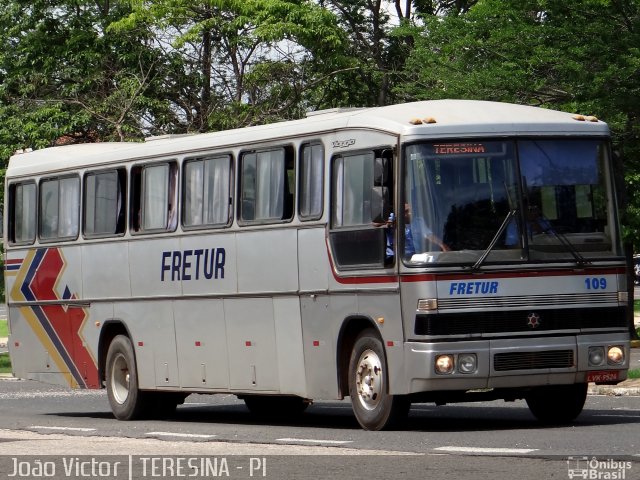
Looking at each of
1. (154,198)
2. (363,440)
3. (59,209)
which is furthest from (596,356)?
(59,209)

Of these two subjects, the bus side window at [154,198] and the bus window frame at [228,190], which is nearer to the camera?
the bus window frame at [228,190]

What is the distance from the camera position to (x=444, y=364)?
1445 centimetres

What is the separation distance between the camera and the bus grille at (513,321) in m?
14.5

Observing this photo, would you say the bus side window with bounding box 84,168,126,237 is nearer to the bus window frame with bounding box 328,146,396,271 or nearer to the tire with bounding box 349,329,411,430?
the bus window frame with bounding box 328,146,396,271

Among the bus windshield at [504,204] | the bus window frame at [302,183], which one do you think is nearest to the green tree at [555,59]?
the bus window frame at [302,183]

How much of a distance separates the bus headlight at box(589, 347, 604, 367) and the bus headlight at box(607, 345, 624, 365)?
0.08 m

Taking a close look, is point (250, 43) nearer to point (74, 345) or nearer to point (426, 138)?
point (74, 345)

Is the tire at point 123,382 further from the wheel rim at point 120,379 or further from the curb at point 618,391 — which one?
the curb at point 618,391

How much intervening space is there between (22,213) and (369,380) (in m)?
8.60

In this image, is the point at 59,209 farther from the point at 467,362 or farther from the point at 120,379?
the point at 467,362

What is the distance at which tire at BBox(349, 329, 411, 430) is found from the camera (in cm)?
1498

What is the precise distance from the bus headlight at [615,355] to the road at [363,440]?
1.97 feet

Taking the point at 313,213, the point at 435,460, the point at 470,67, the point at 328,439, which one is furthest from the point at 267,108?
the point at 435,460

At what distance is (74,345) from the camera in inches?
827
